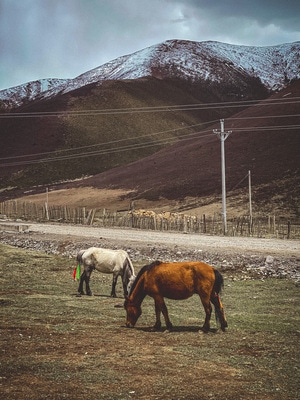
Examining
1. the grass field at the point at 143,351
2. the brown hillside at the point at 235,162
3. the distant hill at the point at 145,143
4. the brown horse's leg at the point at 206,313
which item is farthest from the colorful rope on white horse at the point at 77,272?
the brown hillside at the point at 235,162

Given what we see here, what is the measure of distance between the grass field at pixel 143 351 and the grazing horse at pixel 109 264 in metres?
0.75

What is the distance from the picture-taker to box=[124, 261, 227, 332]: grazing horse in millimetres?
11766

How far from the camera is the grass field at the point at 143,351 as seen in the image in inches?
305

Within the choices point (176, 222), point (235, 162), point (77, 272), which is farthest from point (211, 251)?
point (235, 162)

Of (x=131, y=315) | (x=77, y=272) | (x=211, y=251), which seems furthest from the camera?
(x=211, y=251)

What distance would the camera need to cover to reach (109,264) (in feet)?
56.2

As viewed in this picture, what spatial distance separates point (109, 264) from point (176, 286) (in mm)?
5504

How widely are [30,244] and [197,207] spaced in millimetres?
36556

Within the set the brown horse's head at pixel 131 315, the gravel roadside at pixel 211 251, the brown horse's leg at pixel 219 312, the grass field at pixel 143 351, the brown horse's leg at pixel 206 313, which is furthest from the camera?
the gravel roadside at pixel 211 251

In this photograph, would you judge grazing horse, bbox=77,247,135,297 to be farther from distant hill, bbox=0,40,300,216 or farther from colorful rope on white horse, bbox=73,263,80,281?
distant hill, bbox=0,40,300,216

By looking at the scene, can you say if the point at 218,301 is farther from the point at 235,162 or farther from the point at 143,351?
the point at 235,162

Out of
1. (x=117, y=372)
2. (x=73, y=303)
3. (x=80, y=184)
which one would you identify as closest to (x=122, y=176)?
(x=80, y=184)

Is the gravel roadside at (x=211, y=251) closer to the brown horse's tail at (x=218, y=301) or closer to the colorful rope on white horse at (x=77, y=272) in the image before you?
the colorful rope on white horse at (x=77, y=272)

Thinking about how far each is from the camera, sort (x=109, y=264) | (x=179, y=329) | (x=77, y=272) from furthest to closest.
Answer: (x=77, y=272) < (x=109, y=264) < (x=179, y=329)
